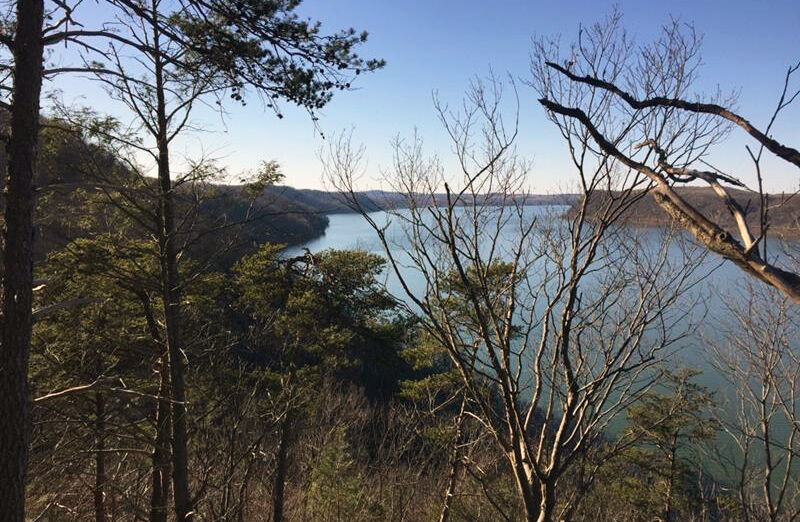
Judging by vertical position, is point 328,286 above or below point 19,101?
below

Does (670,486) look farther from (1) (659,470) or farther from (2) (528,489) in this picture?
(2) (528,489)

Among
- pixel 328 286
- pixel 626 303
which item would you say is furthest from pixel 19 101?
pixel 328 286

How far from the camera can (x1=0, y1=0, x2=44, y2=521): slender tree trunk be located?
2.69m

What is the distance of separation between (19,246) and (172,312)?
80.2 inches

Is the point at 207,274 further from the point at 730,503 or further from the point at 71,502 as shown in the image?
the point at 730,503

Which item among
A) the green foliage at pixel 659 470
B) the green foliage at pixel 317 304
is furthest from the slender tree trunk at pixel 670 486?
the green foliage at pixel 317 304

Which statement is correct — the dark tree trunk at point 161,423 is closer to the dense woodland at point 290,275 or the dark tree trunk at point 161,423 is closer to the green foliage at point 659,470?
the dense woodland at point 290,275

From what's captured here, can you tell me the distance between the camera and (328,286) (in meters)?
8.16

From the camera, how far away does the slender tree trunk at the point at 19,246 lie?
8.83 ft

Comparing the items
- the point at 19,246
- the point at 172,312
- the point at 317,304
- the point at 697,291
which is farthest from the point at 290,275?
the point at 697,291

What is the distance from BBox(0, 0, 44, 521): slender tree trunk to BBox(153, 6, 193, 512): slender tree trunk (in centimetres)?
155

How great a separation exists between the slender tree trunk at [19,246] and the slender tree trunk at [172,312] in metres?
1.55

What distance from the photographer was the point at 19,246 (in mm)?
2752

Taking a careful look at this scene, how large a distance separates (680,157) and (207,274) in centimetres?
441
